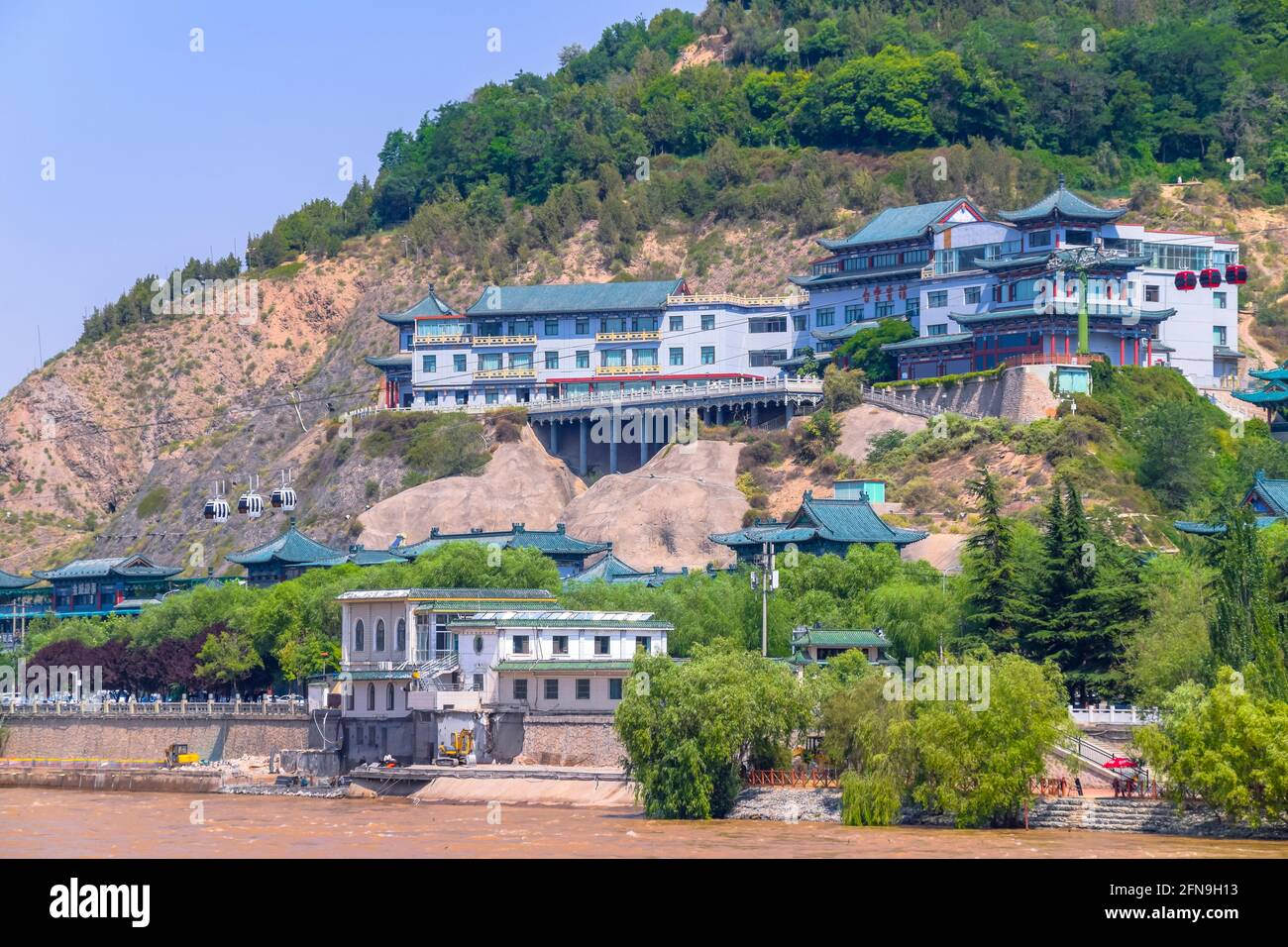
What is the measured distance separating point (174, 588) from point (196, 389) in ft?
187

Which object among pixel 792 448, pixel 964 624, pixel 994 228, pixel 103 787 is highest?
pixel 994 228

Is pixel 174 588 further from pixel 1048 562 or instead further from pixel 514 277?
pixel 1048 562

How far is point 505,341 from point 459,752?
73.9m

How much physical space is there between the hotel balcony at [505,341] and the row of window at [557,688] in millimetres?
71114

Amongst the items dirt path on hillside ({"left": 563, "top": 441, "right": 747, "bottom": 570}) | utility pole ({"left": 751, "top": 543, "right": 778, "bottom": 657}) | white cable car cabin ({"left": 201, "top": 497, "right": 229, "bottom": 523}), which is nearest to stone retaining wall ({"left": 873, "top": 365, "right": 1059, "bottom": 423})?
dirt path on hillside ({"left": 563, "top": 441, "right": 747, "bottom": 570})

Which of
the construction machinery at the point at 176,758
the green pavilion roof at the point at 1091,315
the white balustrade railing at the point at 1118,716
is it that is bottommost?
the construction machinery at the point at 176,758

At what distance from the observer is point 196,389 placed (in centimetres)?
19712

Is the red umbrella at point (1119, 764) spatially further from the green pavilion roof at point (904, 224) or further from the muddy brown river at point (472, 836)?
the green pavilion roof at point (904, 224)

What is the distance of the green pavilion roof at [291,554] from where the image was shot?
130500 millimetres

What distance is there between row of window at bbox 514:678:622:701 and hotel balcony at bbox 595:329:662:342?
68.5 metres

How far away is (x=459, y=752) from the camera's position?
8900cm

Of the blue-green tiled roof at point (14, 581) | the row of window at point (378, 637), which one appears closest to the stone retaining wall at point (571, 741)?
the row of window at point (378, 637)

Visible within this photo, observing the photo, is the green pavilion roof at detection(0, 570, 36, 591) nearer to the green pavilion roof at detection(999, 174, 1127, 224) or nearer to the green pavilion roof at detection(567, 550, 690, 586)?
the green pavilion roof at detection(567, 550, 690, 586)
